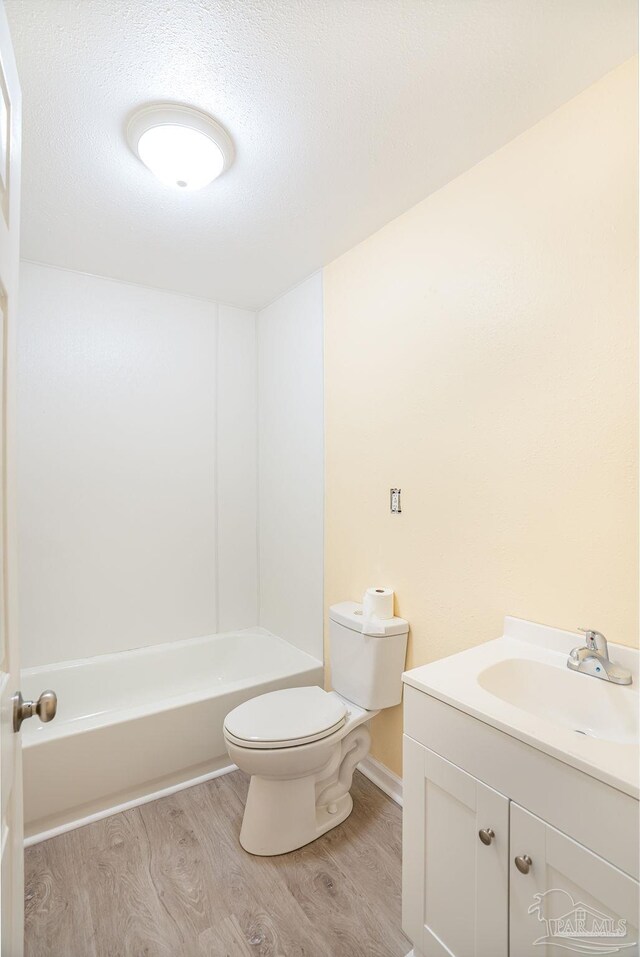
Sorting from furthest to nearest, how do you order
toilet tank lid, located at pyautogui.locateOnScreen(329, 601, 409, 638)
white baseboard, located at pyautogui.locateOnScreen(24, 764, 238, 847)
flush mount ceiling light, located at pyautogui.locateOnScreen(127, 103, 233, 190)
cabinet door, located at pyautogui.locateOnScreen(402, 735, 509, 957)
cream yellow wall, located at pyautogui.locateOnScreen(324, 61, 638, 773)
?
toilet tank lid, located at pyautogui.locateOnScreen(329, 601, 409, 638), white baseboard, located at pyautogui.locateOnScreen(24, 764, 238, 847), flush mount ceiling light, located at pyautogui.locateOnScreen(127, 103, 233, 190), cream yellow wall, located at pyautogui.locateOnScreen(324, 61, 638, 773), cabinet door, located at pyautogui.locateOnScreen(402, 735, 509, 957)

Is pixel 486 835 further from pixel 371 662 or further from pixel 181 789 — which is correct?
pixel 181 789

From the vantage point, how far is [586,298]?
1312 millimetres

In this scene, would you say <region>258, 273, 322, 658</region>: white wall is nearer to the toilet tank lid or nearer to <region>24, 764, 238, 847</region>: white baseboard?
the toilet tank lid

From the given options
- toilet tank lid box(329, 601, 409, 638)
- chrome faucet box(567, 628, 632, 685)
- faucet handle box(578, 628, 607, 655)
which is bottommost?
toilet tank lid box(329, 601, 409, 638)

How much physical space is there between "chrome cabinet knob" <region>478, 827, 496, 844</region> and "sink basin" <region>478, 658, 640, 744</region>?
0.31m

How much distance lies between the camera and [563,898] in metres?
0.88

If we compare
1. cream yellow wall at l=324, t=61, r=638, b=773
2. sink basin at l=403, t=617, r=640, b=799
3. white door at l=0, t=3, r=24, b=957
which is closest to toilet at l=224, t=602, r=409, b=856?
cream yellow wall at l=324, t=61, r=638, b=773

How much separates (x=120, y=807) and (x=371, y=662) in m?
1.21

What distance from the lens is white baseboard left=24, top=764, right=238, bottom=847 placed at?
177cm

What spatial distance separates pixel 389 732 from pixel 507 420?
143 cm

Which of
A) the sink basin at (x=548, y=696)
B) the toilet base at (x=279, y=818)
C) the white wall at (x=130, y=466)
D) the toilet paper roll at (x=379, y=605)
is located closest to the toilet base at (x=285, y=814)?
the toilet base at (x=279, y=818)

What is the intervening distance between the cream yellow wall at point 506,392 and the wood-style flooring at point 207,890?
486 millimetres

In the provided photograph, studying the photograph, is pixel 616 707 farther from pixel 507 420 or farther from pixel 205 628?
pixel 205 628

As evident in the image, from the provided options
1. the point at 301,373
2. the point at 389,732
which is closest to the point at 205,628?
the point at 389,732
